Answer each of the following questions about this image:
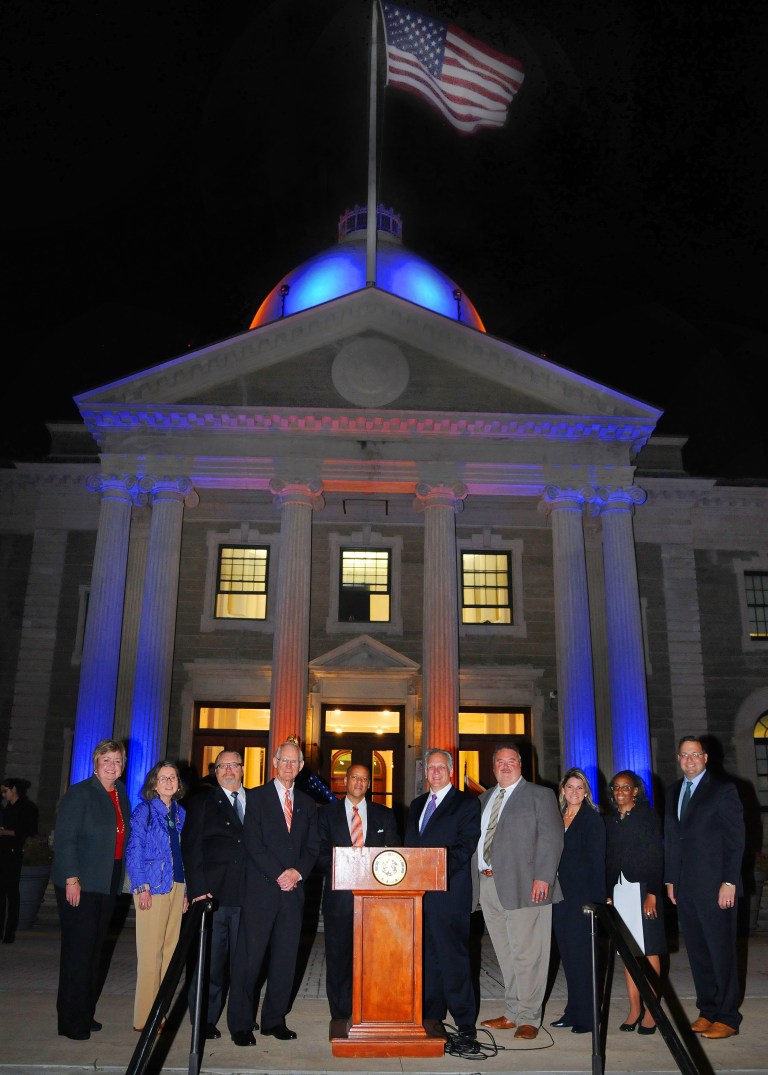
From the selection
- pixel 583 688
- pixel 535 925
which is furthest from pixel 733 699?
pixel 535 925

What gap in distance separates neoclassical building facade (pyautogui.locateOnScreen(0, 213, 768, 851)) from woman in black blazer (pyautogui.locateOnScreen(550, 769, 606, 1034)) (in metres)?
11.0

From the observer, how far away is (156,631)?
19672 mm

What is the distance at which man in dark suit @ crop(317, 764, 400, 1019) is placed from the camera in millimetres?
7797

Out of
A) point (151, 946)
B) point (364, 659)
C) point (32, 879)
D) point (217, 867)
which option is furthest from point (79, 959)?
point (364, 659)

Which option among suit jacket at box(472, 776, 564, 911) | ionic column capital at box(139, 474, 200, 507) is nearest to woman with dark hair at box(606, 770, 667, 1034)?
suit jacket at box(472, 776, 564, 911)

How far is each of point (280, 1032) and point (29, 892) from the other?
9930 mm

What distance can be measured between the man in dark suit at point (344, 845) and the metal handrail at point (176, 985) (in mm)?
1325

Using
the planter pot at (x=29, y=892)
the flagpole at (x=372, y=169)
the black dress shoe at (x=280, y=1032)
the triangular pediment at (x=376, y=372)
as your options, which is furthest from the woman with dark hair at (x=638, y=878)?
the flagpole at (x=372, y=169)

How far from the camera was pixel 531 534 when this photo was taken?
943 inches

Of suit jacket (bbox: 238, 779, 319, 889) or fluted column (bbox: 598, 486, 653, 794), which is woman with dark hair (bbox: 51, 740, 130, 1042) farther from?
fluted column (bbox: 598, 486, 653, 794)

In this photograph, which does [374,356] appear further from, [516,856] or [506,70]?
[516,856]

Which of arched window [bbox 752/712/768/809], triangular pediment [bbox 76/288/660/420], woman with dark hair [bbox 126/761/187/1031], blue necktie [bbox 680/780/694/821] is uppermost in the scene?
triangular pediment [bbox 76/288/660/420]

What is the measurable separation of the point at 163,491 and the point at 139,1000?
14289 millimetres

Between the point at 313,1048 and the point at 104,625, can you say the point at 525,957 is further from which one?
the point at 104,625
